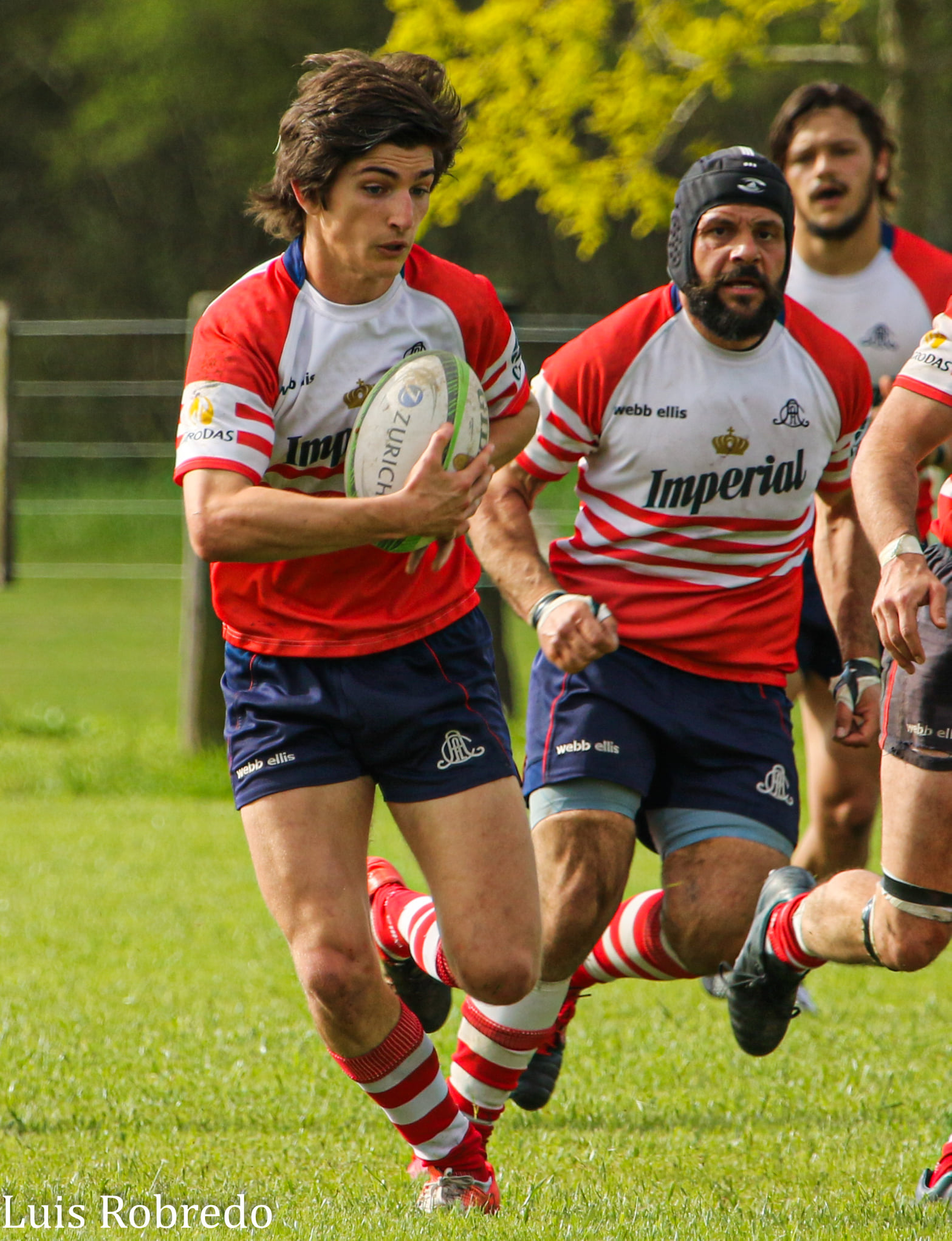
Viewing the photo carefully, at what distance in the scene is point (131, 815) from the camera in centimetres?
925

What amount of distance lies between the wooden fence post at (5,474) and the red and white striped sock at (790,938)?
34.4 feet

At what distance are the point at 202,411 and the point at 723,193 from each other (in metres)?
1.79

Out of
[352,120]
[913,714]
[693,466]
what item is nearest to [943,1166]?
[913,714]

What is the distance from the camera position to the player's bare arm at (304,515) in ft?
11.6

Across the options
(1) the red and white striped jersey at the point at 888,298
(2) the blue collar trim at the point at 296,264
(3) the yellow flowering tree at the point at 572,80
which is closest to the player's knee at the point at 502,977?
(2) the blue collar trim at the point at 296,264

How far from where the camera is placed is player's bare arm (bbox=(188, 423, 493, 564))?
353 cm

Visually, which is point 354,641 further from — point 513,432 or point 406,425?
point 513,432

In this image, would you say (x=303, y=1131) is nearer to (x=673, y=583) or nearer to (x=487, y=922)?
(x=487, y=922)

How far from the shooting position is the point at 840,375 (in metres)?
4.79

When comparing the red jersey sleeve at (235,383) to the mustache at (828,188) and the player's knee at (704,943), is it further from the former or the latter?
the mustache at (828,188)

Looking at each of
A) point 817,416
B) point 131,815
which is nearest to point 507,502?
point 817,416

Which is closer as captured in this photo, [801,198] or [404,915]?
[404,915]

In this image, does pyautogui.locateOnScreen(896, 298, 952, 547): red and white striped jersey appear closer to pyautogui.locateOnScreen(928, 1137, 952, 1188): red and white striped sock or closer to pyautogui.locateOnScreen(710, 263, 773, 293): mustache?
pyautogui.locateOnScreen(710, 263, 773, 293): mustache

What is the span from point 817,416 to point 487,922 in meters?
1.83
